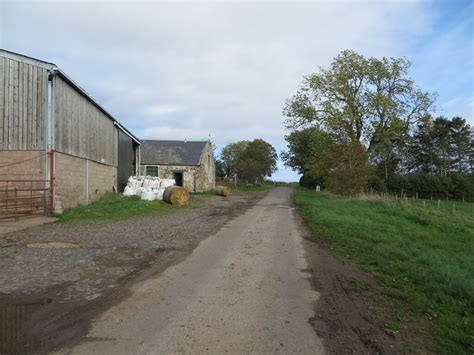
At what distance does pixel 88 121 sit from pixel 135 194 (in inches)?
230

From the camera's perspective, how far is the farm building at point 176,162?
38750mm

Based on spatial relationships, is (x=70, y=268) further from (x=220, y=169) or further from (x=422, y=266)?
(x=220, y=169)

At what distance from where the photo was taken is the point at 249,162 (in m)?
61.9

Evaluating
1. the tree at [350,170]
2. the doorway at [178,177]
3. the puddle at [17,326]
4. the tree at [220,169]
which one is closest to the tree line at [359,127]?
the tree at [350,170]

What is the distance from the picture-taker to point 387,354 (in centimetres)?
382

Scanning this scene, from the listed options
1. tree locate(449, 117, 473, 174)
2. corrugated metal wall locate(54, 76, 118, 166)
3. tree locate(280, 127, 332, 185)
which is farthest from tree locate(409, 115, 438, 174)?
corrugated metal wall locate(54, 76, 118, 166)

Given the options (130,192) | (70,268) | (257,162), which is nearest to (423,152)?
(257,162)

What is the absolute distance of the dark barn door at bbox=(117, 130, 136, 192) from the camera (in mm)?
A: 25875

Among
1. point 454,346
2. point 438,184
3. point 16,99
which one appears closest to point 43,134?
point 16,99

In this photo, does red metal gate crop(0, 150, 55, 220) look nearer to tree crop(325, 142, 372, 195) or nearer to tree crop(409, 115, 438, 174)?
tree crop(325, 142, 372, 195)

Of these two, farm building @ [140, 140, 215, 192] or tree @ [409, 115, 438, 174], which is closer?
farm building @ [140, 140, 215, 192]

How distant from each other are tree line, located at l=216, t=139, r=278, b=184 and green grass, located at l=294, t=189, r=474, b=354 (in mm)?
47407

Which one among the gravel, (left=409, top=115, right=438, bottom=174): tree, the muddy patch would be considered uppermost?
(left=409, top=115, right=438, bottom=174): tree

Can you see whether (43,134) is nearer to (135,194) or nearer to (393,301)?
(135,194)
